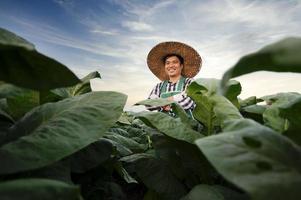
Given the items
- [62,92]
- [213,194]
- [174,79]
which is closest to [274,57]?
[213,194]

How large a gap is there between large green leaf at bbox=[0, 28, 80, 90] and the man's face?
142 inches

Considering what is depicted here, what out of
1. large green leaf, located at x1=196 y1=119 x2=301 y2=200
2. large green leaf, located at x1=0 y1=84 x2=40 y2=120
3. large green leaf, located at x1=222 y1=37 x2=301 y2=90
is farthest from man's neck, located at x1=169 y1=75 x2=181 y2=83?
large green leaf, located at x1=222 y1=37 x2=301 y2=90

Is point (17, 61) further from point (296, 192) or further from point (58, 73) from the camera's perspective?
point (296, 192)

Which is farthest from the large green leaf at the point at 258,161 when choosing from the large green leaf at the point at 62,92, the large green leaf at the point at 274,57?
the large green leaf at the point at 62,92

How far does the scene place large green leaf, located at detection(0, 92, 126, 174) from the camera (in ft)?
2.25

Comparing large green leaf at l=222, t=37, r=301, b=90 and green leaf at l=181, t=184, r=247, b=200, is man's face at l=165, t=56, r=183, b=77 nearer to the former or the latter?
green leaf at l=181, t=184, r=247, b=200

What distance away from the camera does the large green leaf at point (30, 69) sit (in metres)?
0.63

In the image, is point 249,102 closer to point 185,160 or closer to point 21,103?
point 185,160

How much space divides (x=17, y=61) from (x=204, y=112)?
0.77 m

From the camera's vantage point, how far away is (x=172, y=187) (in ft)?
4.23

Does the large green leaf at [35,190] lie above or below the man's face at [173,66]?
below

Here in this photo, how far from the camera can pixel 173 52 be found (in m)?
4.45

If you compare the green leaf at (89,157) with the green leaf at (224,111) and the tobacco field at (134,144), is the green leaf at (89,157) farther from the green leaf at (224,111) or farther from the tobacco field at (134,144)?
the green leaf at (224,111)

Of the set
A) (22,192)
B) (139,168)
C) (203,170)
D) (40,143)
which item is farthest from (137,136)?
(22,192)
